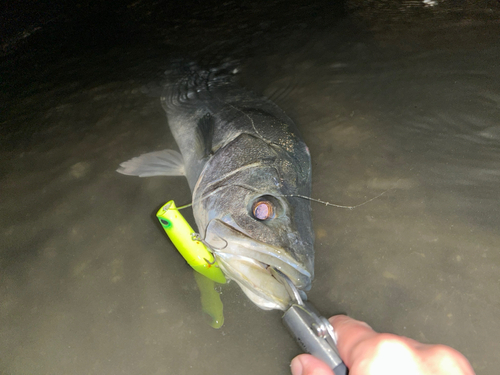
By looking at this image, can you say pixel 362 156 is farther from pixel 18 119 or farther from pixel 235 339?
pixel 18 119

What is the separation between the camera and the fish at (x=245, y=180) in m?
1.69

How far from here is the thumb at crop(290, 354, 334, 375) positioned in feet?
4.02

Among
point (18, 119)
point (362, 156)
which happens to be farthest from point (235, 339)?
point (18, 119)

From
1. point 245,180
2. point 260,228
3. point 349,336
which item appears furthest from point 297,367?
point 245,180

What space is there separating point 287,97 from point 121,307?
9.79 ft

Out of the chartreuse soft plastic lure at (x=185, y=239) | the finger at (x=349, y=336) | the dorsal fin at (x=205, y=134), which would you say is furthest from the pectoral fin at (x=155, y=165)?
the finger at (x=349, y=336)

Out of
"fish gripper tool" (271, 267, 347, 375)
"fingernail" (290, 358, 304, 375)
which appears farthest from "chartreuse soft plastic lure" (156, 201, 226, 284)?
"fingernail" (290, 358, 304, 375)

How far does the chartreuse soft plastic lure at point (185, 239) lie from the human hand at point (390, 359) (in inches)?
34.4

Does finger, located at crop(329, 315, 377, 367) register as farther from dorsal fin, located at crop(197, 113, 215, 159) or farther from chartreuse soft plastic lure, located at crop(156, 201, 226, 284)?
dorsal fin, located at crop(197, 113, 215, 159)

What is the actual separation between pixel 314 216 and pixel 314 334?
1220 mm

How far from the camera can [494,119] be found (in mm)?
3012

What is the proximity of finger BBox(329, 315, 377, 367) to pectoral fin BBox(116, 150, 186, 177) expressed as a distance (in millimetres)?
1946

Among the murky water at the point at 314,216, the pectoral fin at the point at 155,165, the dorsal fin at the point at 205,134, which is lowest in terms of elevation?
the murky water at the point at 314,216

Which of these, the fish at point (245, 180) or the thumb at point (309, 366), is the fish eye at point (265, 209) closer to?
the fish at point (245, 180)
